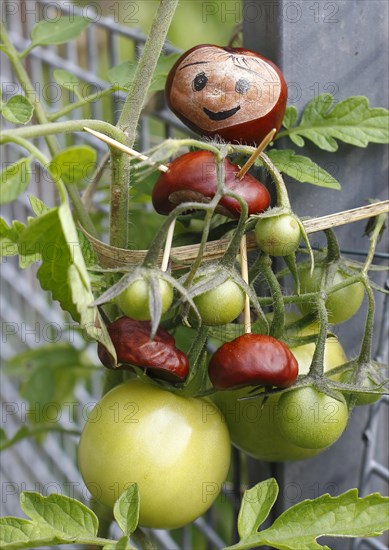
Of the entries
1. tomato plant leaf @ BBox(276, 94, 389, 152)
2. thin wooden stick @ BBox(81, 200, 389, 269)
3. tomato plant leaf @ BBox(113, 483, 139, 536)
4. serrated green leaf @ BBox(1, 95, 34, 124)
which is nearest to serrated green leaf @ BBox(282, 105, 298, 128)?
tomato plant leaf @ BBox(276, 94, 389, 152)

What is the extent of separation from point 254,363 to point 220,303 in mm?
47

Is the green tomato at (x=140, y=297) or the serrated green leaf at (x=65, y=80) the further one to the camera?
the serrated green leaf at (x=65, y=80)

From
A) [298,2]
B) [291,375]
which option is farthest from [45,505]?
[298,2]

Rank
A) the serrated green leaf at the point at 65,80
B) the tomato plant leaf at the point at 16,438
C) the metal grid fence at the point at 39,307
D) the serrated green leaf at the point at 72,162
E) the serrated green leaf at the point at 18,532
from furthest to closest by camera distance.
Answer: the metal grid fence at the point at 39,307
the tomato plant leaf at the point at 16,438
the serrated green leaf at the point at 65,80
the serrated green leaf at the point at 18,532
the serrated green leaf at the point at 72,162

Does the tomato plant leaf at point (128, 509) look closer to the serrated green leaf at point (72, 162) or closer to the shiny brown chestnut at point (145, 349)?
the shiny brown chestnut at point (145, 349)

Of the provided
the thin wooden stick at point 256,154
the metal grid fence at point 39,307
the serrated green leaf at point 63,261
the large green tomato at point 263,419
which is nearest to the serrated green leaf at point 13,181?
the serrated green leaf at point 63,261

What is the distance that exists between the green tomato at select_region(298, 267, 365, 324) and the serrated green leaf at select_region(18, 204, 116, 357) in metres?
0.18

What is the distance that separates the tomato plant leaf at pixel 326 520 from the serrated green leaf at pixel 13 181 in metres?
0.28

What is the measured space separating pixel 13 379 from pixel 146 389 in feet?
3.45

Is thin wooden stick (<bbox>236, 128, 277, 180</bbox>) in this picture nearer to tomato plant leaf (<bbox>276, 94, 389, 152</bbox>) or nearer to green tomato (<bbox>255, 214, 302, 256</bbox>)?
green tomato (<bbox>255, 214, 302, 256</bbox>)

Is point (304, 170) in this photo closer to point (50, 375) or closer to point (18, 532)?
point (18, 532)

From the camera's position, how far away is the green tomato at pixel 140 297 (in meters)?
0.48

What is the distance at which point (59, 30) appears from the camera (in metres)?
0.79

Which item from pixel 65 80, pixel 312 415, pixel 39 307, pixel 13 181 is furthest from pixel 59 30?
pixel 39 307
